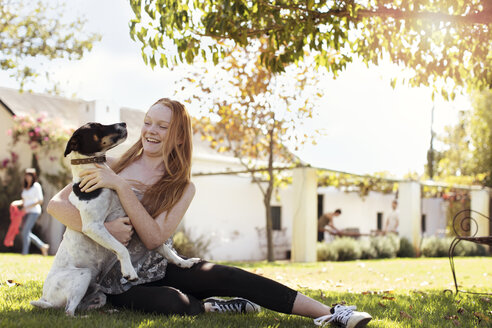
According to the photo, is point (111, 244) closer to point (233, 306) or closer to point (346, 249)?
point (233, 306)

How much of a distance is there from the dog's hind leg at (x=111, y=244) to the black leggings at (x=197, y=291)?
0.33m

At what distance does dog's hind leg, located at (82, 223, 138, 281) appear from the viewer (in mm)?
3502

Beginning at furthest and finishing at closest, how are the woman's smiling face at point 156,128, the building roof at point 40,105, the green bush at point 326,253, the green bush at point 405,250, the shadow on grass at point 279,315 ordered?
the building roof at point 40,105
the green bush at point 405,250
the green bush at point 326,253
the woman's smiling face at point 156,128
the shadow on grass at point 279,315

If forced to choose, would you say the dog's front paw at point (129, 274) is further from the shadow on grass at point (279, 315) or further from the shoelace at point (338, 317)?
the shoelace at point (338, 317)

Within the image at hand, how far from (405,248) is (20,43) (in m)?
12.5

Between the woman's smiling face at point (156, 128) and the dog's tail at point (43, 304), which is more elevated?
the woman's smiling face at point (156, 128)

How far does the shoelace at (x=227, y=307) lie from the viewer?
13.5 ft

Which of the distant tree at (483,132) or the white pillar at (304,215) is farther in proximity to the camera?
the distant tree at (483,132)

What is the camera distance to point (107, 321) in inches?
134

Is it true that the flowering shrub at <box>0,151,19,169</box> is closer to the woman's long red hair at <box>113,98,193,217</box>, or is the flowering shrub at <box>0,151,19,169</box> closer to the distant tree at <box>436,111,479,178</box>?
the woman's long red hair at <box>113,98,193,217</box>

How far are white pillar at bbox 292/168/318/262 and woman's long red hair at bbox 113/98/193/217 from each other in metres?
9.43

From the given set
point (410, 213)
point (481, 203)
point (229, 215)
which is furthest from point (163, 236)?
point (481, 203)

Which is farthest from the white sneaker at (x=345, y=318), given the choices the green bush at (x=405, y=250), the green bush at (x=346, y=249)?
the green bush at (x=405, y=250)

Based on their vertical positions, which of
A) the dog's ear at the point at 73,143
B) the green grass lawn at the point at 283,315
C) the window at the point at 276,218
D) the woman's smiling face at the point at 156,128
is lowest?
the window at the point at 276,218
